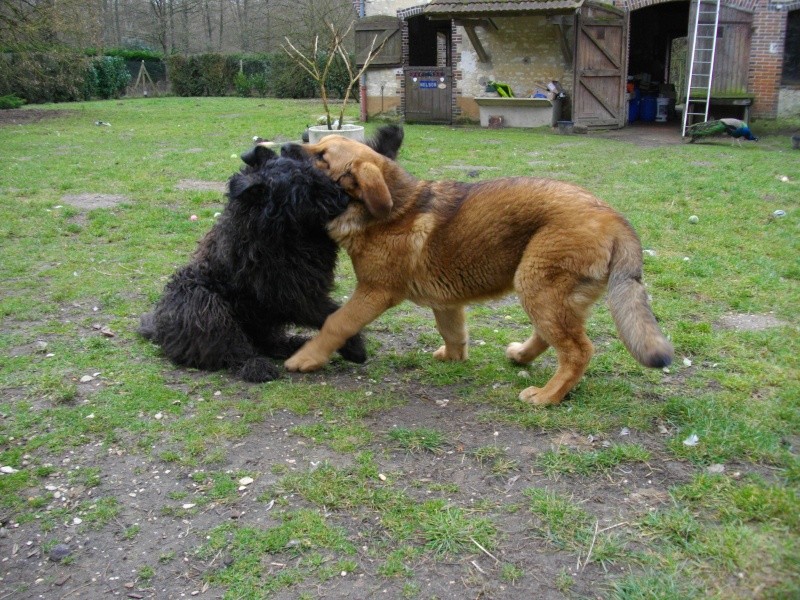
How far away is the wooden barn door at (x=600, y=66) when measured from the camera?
21406 millimetres

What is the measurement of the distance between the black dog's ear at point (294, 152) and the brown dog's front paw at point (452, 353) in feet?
5.83

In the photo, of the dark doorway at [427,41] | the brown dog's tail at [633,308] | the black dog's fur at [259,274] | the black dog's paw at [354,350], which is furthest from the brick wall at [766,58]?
the black dog's paw at [354,350]

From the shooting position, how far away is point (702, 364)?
5176mm

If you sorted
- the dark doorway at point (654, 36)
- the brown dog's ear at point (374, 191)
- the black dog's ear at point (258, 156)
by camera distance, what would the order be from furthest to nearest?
the dark doorway at point (654, 36)
the black dog's ear at point (258, 156)
the brown dog's ear at point (374, 191)

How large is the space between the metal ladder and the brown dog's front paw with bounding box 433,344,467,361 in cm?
1717

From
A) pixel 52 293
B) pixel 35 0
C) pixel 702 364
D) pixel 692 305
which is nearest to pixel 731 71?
pixel 692 305

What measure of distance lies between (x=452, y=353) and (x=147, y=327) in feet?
8.03

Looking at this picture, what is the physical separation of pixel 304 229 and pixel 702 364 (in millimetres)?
3042

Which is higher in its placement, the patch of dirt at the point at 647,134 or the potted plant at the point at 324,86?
the potted plant at the point at 324,86

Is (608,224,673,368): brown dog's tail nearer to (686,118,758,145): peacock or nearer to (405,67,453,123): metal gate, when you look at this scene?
(686,118,758,145): peacock

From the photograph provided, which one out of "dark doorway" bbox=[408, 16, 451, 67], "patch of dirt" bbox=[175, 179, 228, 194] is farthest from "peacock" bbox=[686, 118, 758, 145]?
"patch of dirt" bbox=[175, 179, 228, 194]

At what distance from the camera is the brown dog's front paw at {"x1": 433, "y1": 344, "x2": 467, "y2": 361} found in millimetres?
5398

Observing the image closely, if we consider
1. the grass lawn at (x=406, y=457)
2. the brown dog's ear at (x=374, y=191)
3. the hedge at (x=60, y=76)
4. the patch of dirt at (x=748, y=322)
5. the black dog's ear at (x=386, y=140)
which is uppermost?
the hedge at (x=60, y=76)

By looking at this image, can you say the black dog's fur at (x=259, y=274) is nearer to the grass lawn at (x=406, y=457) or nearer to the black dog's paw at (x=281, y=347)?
the black dog's paw at (x=281, y=347)
